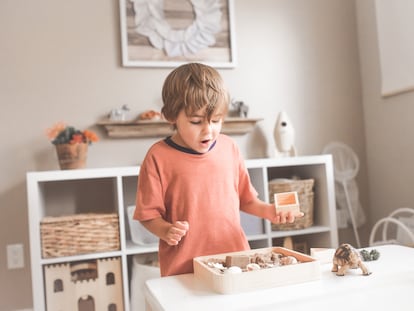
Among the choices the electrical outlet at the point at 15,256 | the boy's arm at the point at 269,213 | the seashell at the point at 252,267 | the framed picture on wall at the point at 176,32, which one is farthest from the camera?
the framed picture on wall at the point at 176,32

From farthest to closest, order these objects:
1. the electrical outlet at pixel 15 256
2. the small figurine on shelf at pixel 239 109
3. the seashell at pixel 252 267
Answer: the small figurine on shelf at pixel 239 109, the electrical outlet at pixel 15 256, the seashell at pixel 252 267

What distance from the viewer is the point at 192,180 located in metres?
1.13

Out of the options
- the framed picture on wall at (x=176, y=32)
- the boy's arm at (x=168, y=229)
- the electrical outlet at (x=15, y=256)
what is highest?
the framed picture on wall at (x=176, y=32)

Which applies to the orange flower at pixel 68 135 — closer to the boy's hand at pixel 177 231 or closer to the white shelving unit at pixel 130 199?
the white shelving unit at pixel 130 199

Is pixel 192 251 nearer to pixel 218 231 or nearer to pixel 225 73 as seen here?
pixel 218 231

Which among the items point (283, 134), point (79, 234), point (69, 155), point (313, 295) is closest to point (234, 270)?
point (313, 295)

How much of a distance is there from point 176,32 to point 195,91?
1.44 metres

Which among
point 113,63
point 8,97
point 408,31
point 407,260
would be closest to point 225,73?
point 113,63

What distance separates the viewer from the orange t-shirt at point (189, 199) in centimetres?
111

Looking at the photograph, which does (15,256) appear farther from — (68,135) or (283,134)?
(283,134)

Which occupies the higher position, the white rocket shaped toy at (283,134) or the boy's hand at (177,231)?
the white rocket shaped toy at (283,134)

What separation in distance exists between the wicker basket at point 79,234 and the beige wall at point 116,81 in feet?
1.26

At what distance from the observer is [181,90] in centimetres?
106

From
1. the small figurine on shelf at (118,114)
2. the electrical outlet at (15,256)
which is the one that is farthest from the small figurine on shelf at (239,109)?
the electrical outlet at (15,256)
